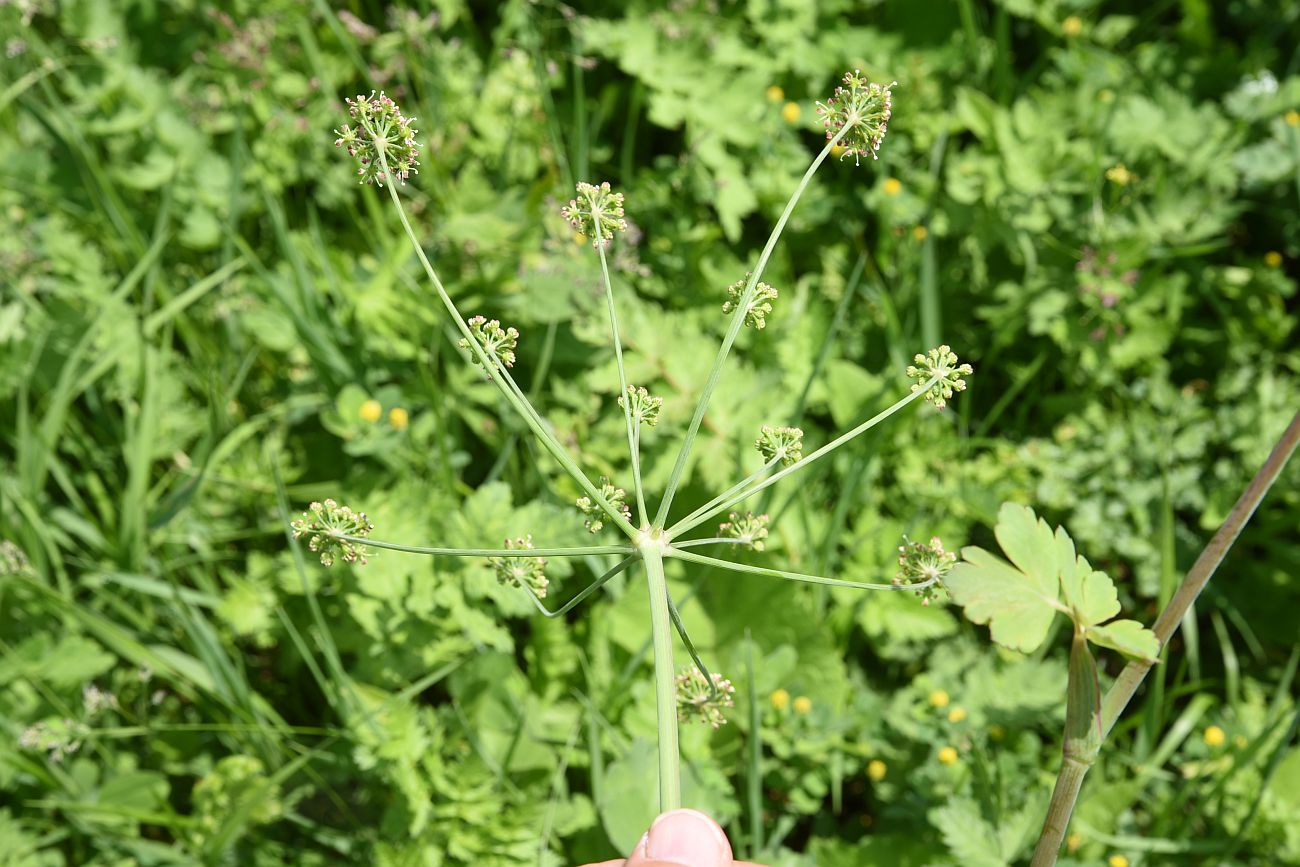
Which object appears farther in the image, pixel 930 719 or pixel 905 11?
pixel 905 11

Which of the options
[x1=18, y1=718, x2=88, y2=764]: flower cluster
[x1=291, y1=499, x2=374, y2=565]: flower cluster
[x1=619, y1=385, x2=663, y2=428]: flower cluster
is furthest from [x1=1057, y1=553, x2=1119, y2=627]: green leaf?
[x1=18, y1=718, x2=88, y2=764]: flower cluster

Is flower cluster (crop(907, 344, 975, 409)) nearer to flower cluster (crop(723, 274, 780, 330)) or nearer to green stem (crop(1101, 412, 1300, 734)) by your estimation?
flower cluster (crop(723, 274, 780, 330))

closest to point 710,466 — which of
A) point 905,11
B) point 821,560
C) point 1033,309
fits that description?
point 821,560

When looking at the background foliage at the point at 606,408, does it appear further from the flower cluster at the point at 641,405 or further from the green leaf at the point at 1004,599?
the green leaf at the point at 1004,599

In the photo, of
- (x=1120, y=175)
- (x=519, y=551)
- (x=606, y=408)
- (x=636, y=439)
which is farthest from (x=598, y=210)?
(x=1120, y=175)

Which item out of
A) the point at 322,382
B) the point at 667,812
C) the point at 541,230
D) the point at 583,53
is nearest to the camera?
the point at 667,812

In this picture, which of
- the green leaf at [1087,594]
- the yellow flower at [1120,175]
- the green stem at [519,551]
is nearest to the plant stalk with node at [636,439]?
the green stem at [519,551]

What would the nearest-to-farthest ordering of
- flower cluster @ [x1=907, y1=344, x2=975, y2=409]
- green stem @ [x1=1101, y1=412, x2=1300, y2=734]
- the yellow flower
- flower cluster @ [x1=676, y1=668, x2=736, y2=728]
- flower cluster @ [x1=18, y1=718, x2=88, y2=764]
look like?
green stem @ [x1=1101, y1=412, x2=1300, y2=734]
flower cluster @ [x1=907, y1=344, x2=975, y2=409]
flower cluster @ [x1=676, y1=668, x2=736, y2=728]
flower cluster @ [x1=18, y1=718, x2=88, y2=764]
the yellow flower

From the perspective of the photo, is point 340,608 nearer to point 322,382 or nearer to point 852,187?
point 322,382
